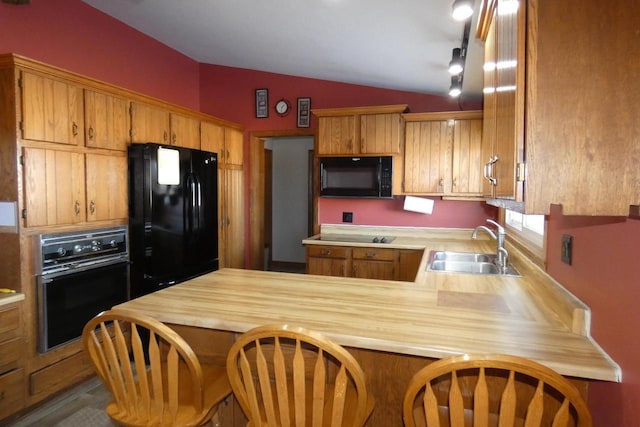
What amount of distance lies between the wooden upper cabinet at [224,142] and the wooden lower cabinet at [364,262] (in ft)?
4.81

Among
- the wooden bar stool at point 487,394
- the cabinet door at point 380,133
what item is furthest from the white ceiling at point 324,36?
the wooden bar stool at point 487,394

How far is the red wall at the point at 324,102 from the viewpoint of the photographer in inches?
38.1

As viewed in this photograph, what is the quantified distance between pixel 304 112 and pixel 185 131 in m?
1.39

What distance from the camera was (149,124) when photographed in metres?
3.17

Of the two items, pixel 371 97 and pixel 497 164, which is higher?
pixel 371 97

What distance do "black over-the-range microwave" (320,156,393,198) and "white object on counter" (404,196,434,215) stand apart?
396 mm

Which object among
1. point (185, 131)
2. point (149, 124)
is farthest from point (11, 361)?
point (185, 131)

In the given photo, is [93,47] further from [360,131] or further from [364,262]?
[364,262]

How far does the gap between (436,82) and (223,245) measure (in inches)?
108

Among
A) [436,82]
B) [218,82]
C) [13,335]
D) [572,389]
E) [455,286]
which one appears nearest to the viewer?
[572,389]

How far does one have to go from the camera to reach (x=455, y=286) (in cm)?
187

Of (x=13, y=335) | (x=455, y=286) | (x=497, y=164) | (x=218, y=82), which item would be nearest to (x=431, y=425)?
(x=497, y=164)

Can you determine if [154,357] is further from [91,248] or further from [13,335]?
[91,248]

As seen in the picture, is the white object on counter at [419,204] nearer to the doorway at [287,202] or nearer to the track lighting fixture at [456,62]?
the track lighting fixture at [456,62]
